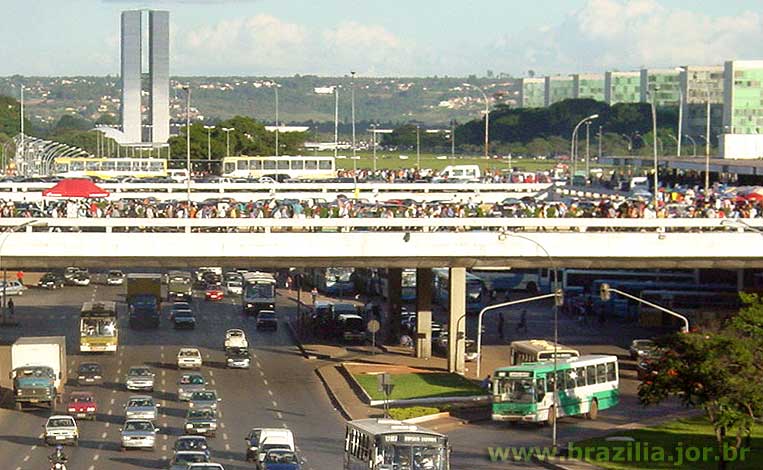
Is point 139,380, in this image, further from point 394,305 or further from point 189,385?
point 394,305

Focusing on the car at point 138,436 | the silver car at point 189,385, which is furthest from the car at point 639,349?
the car at point 138,436

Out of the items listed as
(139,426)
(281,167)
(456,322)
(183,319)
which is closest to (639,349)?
(456,322)

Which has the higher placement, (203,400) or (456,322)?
(456,322)

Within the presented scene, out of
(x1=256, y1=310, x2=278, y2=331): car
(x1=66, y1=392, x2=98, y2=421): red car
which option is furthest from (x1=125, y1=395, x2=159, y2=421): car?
(x1=256, y1=310, x2=278, y2=331): car

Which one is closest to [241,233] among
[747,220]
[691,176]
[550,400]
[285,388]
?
[285,388]

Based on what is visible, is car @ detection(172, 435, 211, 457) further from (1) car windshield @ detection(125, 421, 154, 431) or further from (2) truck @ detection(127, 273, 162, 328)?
(2) truck @ detection(127, 273, 162, 328)

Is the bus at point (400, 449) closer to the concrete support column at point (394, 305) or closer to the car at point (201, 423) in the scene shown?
the car at point (201, 423)

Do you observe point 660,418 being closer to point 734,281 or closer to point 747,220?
point 747,220
